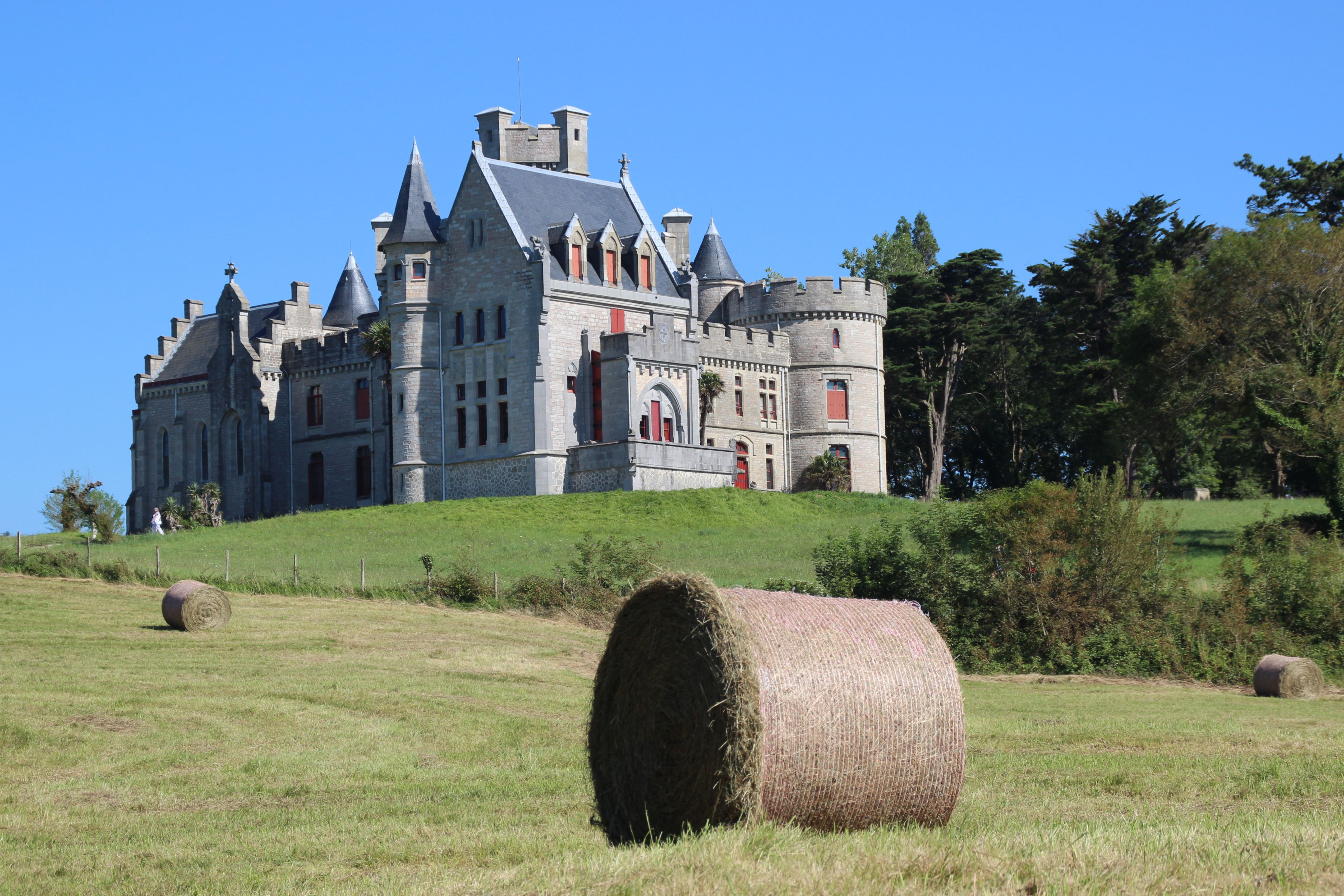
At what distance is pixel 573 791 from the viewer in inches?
544

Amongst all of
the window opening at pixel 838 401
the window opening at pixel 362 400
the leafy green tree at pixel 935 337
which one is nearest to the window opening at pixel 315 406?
the window opening at pixel 362 400

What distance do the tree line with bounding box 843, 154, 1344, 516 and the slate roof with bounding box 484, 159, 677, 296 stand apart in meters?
13.7

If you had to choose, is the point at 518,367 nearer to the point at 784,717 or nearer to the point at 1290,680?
the point at 1290,680

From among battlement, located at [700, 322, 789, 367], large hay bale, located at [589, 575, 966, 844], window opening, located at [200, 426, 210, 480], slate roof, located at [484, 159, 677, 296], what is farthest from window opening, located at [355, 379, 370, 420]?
large hay bale, located at [589, 575, 966, 844]

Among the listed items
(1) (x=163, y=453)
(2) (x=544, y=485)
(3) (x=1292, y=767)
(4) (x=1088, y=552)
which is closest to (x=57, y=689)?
(3) (x=1292, y=767)

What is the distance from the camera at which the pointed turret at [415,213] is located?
54.3m

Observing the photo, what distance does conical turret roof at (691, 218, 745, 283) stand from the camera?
63531 millimetres

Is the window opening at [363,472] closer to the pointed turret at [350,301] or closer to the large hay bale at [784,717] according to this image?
the pointed turret at [350,301]

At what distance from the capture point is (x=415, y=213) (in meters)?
54.8

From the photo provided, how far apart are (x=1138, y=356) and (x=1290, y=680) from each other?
86.1 feet

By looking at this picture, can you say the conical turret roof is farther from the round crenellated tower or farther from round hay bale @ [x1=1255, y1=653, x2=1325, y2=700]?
round hay bale @ [x1=1255, y1=653, x2=1325, y2=700]

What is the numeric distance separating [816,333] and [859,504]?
35.7 ft

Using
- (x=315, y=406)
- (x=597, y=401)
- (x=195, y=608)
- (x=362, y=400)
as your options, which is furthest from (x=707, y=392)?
(x=195, y=608)

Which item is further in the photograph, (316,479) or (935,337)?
(935,337)
